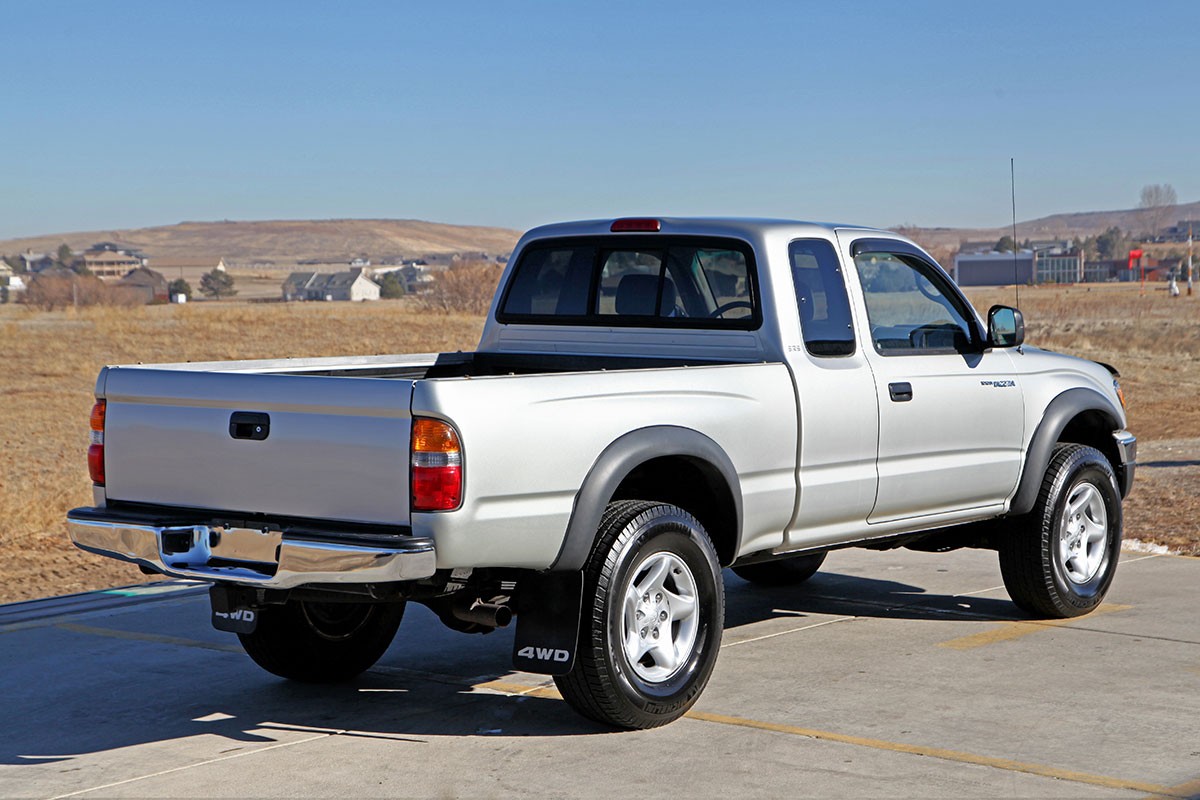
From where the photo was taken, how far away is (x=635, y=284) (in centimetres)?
738

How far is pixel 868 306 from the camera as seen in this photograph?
7219 mm

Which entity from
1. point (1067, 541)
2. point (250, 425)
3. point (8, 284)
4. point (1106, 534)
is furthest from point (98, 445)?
point (8, 284)

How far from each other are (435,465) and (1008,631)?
3733mm

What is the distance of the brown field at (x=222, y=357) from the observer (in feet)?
35.8

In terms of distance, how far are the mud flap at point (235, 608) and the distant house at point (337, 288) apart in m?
132

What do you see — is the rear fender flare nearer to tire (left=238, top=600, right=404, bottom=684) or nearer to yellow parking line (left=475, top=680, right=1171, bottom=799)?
yellow parking line (left=475, top=680, right=1171, bottom=799)

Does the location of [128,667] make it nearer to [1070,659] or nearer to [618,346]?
[618,346]

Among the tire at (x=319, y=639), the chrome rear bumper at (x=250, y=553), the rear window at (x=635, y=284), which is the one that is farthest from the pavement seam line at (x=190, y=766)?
the rear window at (x=635, y=284)

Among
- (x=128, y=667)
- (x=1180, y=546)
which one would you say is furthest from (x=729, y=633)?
(x=1180, y=546)

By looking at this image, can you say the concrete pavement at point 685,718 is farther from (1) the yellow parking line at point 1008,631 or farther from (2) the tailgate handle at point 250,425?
(2) the tailgate handle at point 250,425

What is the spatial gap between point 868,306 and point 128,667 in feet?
12.5

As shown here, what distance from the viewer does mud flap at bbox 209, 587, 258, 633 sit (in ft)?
18.9

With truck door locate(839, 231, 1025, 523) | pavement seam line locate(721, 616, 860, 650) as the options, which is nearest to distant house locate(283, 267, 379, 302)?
pavement seam line locate(721, 616, 860, 650)

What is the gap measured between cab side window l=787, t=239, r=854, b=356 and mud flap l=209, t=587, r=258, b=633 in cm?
264
